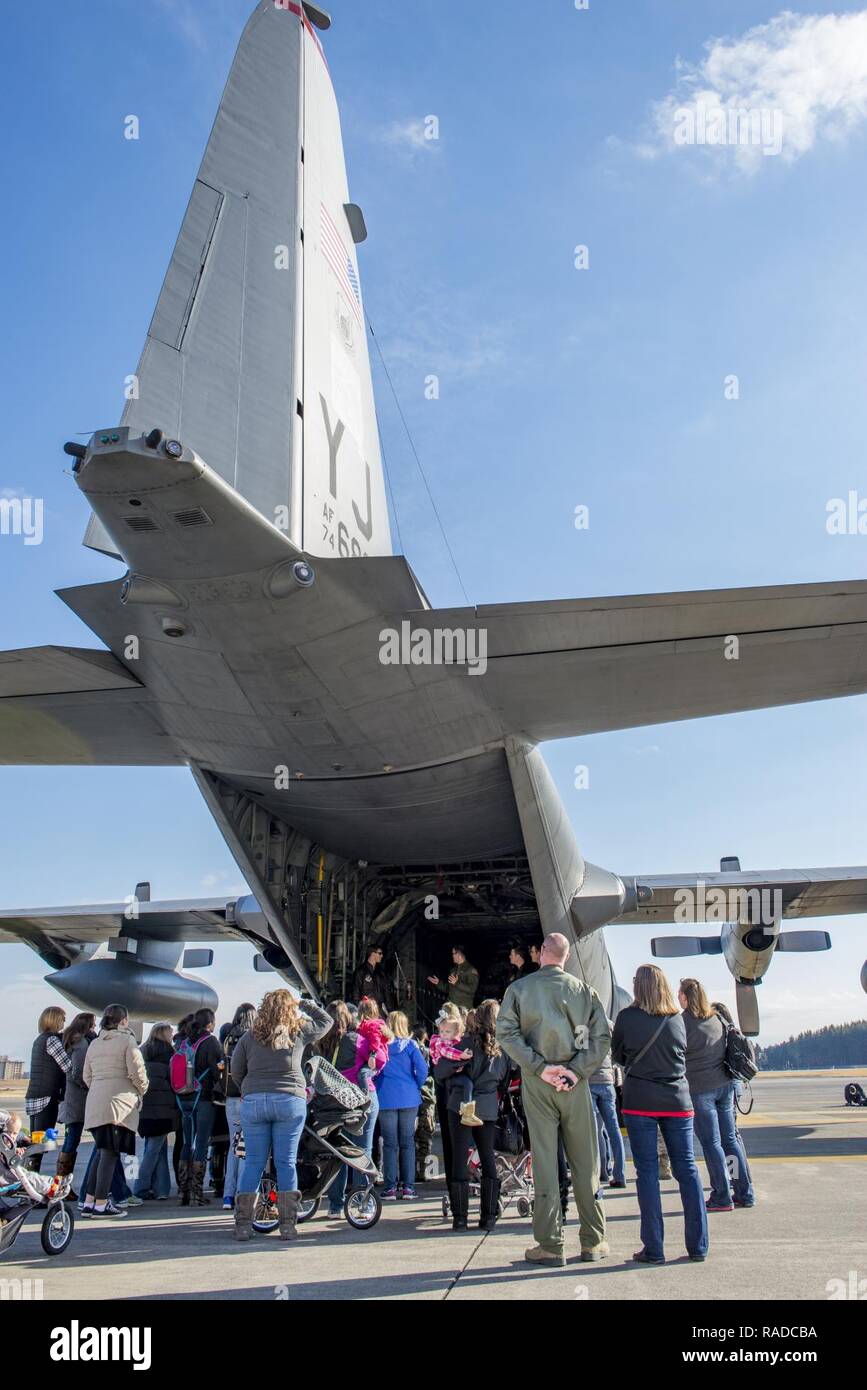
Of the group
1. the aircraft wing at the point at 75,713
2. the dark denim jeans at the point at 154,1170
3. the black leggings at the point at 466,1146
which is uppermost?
the aircraft wing at the point at 75,713

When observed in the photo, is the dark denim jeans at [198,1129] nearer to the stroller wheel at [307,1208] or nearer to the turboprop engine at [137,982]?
the stroller wheel at [307,1208]

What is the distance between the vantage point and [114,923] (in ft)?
61.0

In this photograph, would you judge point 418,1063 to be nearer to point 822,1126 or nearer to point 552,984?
point 552,984

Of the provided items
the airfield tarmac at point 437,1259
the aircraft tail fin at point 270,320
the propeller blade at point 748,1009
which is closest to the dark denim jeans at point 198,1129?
the airfield tarmac at point 437,1259

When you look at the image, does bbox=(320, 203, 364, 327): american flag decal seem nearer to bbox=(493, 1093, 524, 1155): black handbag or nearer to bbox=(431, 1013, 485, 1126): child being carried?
bbox=(431, 1013, 485, 1126): child being carried

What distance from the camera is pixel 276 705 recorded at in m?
8.10

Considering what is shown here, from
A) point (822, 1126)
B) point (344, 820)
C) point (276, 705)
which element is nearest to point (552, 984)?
point (276, 705)

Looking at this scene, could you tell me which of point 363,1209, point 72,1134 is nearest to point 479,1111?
point 363,1209

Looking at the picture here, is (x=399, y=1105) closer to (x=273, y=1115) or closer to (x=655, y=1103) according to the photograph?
(x=273, y=1115)

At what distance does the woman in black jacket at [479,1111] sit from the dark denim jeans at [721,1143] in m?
1.28

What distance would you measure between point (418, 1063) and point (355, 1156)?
1.05m

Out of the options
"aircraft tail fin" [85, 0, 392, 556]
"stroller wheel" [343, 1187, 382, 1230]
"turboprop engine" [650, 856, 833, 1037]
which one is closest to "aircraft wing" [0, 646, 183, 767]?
"aircraft tail fin" [85, 0, 392, 556]

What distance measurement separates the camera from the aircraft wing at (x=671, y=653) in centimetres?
686

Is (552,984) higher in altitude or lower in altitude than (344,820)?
lower
